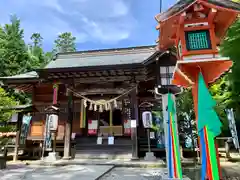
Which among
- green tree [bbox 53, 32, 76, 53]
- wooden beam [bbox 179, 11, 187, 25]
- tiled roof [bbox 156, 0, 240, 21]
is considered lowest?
wooden beam [bbox 179, 11, 187, 25]

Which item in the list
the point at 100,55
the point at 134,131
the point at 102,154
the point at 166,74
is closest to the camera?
the point at 166,74

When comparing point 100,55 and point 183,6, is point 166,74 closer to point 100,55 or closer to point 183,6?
point 183,6

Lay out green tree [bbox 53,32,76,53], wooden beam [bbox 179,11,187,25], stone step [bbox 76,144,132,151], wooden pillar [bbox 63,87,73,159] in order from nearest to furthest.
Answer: wooden beam [bbox 179,11,187,25]
wooden pillar [bbox 63,87,73,159]
stone step [bbox 76,144,132,151]
green tree [bbox 53,32,76,53]

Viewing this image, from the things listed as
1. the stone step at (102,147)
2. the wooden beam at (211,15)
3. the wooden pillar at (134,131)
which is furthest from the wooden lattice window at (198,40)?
the stone step at (102,147)

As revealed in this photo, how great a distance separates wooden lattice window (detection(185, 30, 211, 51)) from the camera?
143 inches

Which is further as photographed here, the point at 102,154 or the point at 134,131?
the point at 102,154

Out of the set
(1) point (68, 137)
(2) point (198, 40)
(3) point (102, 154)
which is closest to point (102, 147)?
(3) point (102, 154)

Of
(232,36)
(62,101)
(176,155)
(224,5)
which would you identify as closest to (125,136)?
(62,101)

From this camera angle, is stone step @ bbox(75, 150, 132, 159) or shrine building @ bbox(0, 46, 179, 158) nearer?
shrine building @ bbox(0, 46, 179, 158)

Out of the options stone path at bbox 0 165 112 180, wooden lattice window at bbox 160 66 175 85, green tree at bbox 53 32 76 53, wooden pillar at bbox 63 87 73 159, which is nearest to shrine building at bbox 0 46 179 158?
wooden pillar at bbox 63 87 73 159

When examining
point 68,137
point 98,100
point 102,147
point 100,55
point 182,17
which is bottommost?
point 102,147

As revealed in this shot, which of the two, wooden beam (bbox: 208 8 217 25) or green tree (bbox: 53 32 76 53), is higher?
green tree (bbox: 53 32 76 53)

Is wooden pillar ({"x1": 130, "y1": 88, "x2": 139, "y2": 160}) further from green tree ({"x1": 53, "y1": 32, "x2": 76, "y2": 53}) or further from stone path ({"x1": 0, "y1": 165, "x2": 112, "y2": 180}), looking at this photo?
green tree ({"x1": 53, "y1": 32, "x2": 76, "y2": 53})

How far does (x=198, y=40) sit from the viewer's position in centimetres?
371
